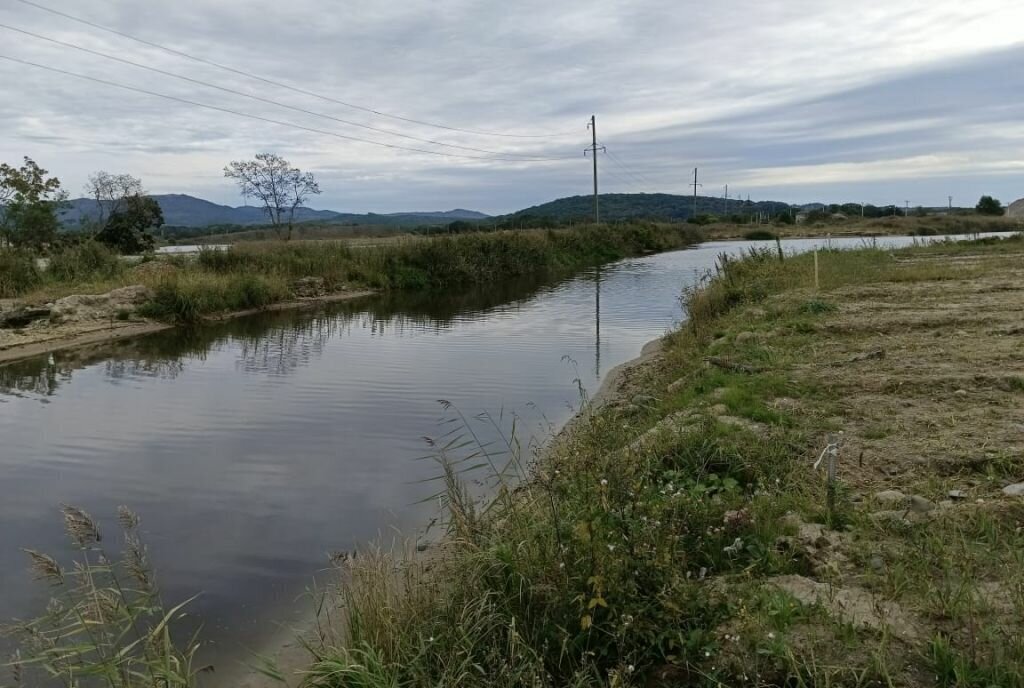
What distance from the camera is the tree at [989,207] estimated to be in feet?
267

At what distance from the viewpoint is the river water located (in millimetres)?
5605

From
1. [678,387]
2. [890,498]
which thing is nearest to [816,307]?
[678,387]

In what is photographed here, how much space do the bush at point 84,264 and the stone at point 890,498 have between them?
2229 centimetres

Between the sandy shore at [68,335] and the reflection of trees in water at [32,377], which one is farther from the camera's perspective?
the sandy shore at [68,335]

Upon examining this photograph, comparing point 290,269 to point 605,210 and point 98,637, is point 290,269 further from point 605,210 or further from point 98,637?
point 605,210

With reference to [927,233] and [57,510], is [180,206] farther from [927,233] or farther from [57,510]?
[57,510]

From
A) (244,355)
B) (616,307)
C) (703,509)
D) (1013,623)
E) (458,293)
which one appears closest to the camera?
(1013,623)

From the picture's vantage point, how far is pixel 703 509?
4.12 meters

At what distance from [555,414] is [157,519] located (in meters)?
4.95

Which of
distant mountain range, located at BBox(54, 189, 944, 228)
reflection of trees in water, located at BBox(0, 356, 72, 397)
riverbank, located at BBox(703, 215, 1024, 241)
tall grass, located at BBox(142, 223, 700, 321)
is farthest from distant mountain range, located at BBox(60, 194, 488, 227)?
reflection of trees in water, located at BBox(0, 356, 72, 397)

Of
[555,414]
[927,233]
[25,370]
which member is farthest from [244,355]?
[927,233]

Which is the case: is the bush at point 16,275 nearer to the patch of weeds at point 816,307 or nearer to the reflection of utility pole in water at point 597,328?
the reflection of utility pole in water at point 597,328

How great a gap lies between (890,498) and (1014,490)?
26.2 inches

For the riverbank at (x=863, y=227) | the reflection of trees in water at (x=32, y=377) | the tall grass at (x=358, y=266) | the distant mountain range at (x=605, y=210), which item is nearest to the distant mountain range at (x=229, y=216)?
the distant mountain range at (x=605, y=210)
